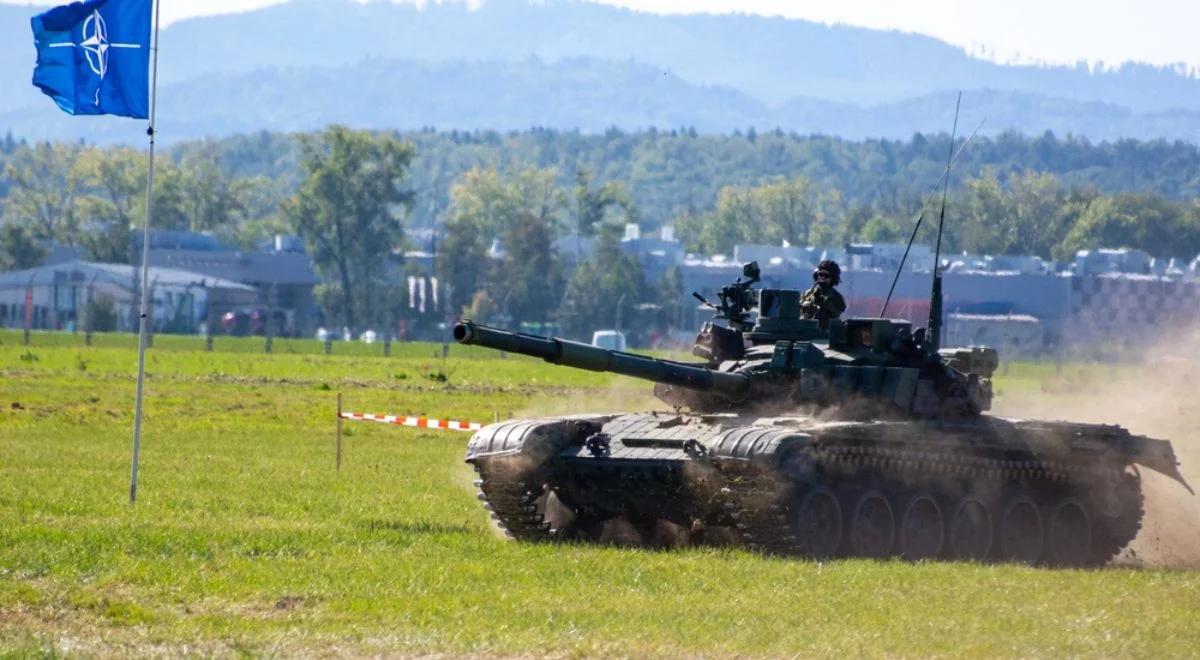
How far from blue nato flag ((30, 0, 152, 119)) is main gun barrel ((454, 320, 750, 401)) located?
21.4 feet

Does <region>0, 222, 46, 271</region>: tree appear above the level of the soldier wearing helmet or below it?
below

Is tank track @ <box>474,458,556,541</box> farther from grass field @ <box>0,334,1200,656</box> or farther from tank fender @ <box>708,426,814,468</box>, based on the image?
tank fender @ <box>708,426,814,468</box>

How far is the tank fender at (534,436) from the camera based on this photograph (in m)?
24.7

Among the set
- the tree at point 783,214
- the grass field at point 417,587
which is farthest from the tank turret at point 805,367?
the tree at point 783,214

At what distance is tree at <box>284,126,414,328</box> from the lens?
134 m

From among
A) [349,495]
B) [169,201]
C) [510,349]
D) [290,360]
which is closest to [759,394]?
[510,349]

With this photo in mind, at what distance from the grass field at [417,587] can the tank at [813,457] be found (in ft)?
2.57

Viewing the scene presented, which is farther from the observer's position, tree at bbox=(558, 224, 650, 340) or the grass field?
tree at bbox=(558, 224, 650, 340)

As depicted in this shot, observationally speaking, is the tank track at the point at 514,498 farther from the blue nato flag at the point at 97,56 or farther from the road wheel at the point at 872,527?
the blue nato flag at the point at 97,56

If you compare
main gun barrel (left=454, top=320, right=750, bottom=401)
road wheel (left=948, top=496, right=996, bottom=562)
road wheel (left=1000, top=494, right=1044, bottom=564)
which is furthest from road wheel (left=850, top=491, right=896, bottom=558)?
road wheel (left=1000, top=494, right=1044, bottom=564)

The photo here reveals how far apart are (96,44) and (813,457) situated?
10.2 m

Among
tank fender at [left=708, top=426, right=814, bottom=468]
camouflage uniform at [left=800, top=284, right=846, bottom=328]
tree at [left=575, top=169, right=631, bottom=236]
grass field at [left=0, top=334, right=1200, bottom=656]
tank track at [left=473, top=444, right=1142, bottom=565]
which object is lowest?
grass field at [left=0, top=334, right=1200, bottom=656]

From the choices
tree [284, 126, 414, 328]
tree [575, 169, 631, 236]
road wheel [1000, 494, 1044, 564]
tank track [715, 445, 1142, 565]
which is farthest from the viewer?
tree [575, 169, 631, 236]

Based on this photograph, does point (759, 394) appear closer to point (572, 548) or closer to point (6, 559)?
point (572, 548)
